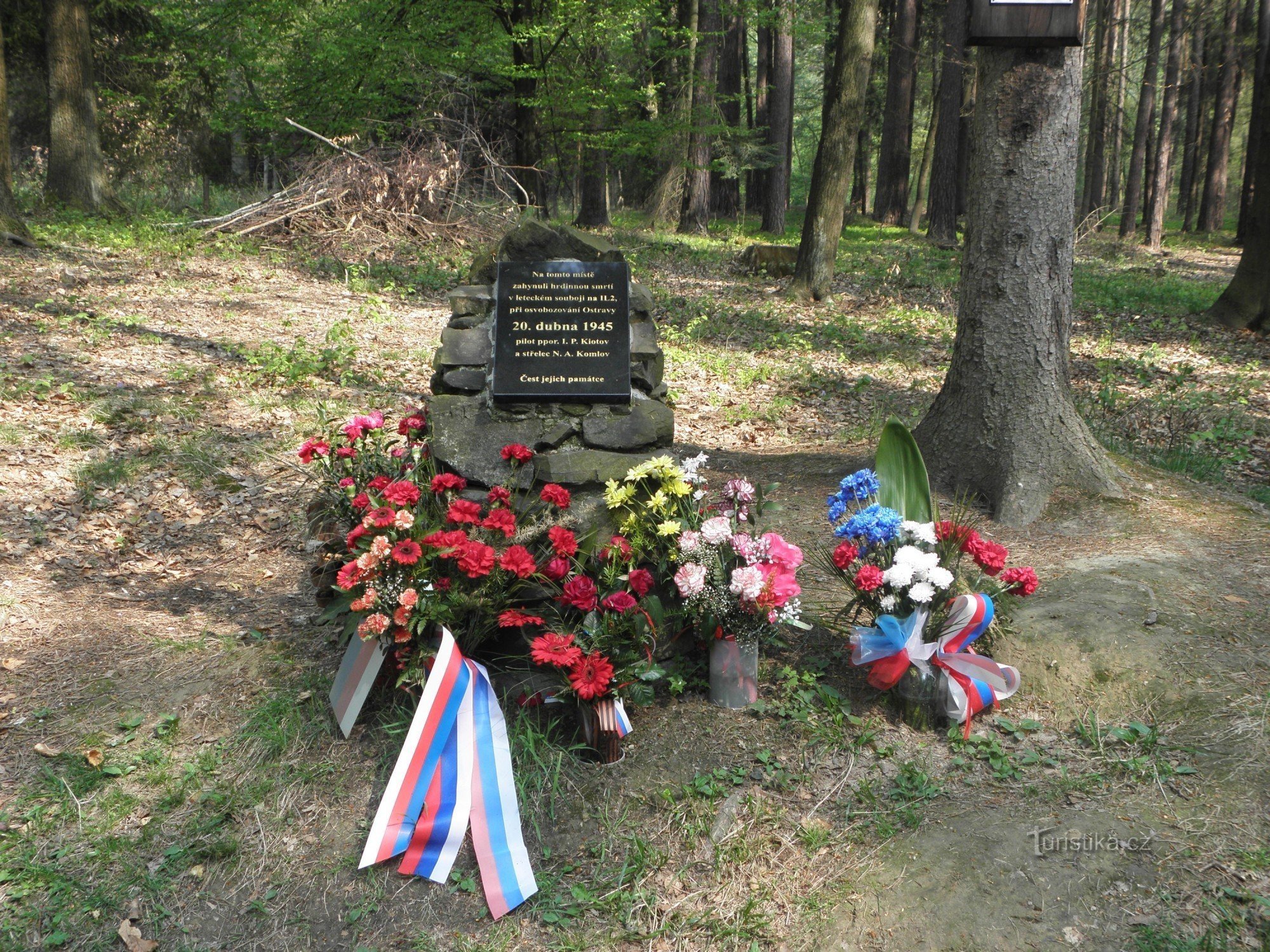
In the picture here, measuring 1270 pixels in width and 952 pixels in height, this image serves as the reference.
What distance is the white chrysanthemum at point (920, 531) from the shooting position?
342 cm

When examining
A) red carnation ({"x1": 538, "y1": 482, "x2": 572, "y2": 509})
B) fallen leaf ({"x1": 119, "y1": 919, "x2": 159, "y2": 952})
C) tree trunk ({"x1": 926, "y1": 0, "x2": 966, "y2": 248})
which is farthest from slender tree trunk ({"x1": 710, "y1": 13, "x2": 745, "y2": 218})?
fallen leaf ({"x1": 119, "y1": 919, "x2": 159, "y2": 952})

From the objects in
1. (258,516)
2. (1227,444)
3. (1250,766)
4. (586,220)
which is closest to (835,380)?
(1227,444)

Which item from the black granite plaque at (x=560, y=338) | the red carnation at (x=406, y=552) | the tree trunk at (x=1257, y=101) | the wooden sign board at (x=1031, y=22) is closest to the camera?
the red carnation at (x=406, y=552)

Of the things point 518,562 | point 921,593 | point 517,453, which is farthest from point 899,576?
point 517,453

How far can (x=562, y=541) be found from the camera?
3.40m

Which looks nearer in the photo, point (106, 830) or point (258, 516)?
point (106, 830)

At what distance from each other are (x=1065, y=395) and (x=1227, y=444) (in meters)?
2.59

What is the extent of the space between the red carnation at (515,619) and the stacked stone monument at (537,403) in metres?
0.69

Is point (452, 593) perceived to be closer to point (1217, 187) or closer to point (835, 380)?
point (835, 380)

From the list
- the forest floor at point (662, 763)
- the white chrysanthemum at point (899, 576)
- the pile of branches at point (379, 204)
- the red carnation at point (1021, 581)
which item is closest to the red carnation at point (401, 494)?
the forest floor at point (662, 763)

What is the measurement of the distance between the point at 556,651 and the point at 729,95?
18396 millimetres

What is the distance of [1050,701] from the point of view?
3383 mm

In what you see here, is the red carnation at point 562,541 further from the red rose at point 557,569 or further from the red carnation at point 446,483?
the red carnation at point 446,483

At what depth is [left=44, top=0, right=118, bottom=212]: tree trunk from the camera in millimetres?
12453
